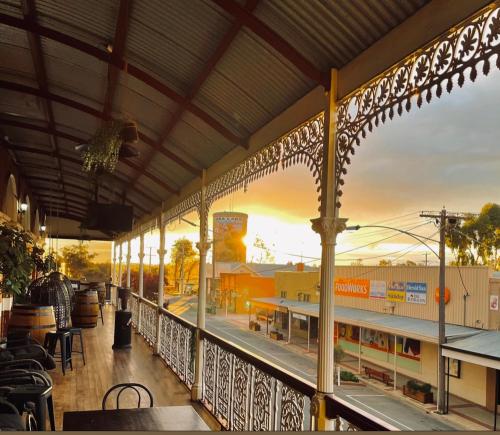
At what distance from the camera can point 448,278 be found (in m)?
17.7

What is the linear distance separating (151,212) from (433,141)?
24177mm

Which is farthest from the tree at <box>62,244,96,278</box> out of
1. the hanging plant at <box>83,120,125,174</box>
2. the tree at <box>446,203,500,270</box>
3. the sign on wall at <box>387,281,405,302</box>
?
the hanging plant at <box>83,120,125,174</box>

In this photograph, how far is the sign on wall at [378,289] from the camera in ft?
70.1

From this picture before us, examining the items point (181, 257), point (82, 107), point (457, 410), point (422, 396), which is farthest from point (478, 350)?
point (181, 257)

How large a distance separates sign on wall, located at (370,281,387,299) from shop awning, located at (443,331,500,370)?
18.9 ft

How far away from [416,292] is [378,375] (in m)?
4.34

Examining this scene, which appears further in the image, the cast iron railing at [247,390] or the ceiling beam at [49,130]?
the ceiling beam at [49,130]

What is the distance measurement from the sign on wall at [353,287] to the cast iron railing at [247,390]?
16.2 m

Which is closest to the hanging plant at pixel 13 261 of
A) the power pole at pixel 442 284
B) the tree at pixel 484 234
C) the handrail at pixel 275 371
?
the handrail at pixel 275 371

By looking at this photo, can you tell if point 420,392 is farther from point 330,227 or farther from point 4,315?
point 330,227

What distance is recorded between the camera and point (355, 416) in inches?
100

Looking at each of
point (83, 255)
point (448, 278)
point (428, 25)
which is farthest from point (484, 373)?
point (83, 255)

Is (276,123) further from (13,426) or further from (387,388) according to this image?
(387,388)

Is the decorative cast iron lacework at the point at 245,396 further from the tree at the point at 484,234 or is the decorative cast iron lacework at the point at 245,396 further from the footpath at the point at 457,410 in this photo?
the tree at the point at 484,234
